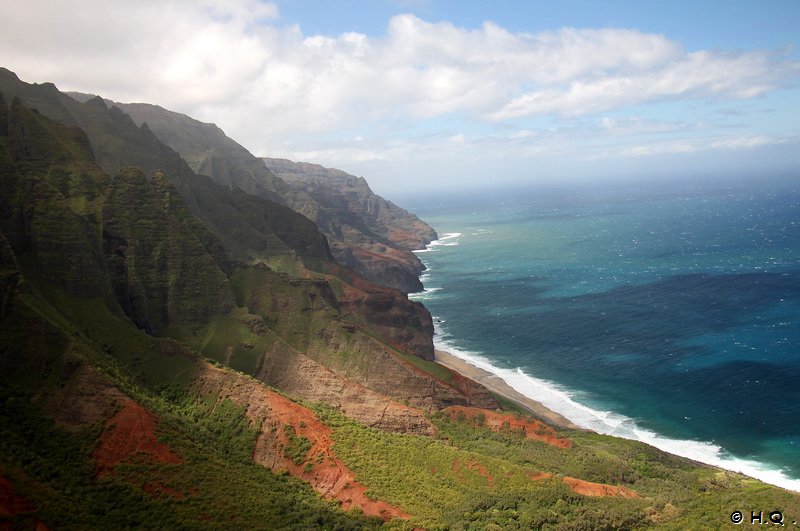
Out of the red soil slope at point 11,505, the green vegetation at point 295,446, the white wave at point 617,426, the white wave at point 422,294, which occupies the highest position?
the red soil slope at point 11,505

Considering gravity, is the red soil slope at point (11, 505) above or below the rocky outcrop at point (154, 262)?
below

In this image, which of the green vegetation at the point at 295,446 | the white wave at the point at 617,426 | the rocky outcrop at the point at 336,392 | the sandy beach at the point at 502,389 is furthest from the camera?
the sandy beach at the point at 502,389

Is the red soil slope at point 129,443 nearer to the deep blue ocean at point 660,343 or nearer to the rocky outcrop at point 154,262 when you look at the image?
the rocky outcrop at point 154,262

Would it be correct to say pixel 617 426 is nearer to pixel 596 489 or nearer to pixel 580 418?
pixel 580 418

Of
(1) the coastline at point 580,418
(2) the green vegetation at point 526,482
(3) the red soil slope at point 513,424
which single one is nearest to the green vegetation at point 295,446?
(2) the green vegetation at point 526,482

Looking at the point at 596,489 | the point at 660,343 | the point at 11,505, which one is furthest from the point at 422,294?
the point at 11,505

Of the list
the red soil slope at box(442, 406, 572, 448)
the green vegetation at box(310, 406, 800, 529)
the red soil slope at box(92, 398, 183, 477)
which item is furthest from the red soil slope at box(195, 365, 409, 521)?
the red soil slope at box(442, 406, 572, 448)

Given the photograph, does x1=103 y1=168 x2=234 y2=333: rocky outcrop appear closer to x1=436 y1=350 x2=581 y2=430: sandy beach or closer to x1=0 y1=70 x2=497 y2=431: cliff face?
x1=0 y1=70 x2=497 y2=431: cliff face
